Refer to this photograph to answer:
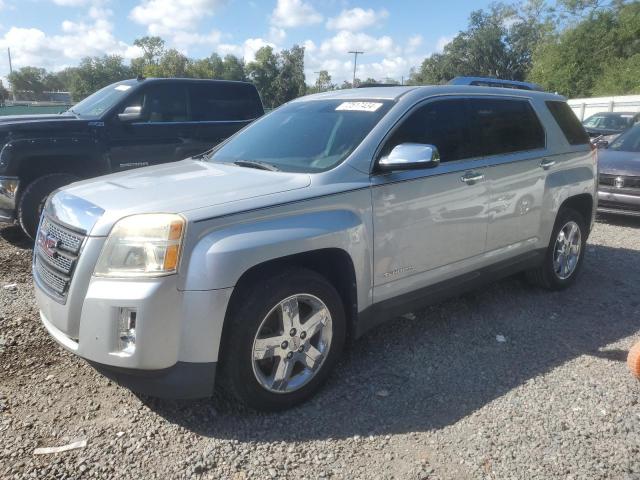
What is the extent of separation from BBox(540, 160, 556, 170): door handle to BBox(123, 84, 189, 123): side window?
4950 mm

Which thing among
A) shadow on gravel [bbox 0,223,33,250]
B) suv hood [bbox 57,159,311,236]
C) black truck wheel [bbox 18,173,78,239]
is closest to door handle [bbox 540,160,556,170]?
suv hood [bbox 57,159,311,236]

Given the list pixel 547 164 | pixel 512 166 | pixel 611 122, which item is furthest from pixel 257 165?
pixel 611 122

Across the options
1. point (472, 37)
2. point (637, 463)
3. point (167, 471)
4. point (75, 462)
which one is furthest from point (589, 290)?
point (472, 37)

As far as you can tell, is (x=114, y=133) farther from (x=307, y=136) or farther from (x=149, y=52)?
(x=149, y=52)

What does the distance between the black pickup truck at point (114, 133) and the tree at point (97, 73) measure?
6851cm

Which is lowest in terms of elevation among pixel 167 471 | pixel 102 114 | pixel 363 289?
pixel 167 471

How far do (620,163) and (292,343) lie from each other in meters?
6.97

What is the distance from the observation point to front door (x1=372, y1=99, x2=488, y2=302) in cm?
329

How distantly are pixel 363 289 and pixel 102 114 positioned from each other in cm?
506

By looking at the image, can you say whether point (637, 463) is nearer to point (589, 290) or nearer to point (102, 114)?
point (589, 290)

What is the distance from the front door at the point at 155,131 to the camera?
6.88 meters

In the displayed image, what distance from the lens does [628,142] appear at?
8719 mm

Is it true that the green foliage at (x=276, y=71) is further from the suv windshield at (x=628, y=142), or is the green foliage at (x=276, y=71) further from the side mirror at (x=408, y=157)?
the side mirror at (x=408, y=157)

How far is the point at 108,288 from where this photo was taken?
99.7 inches
